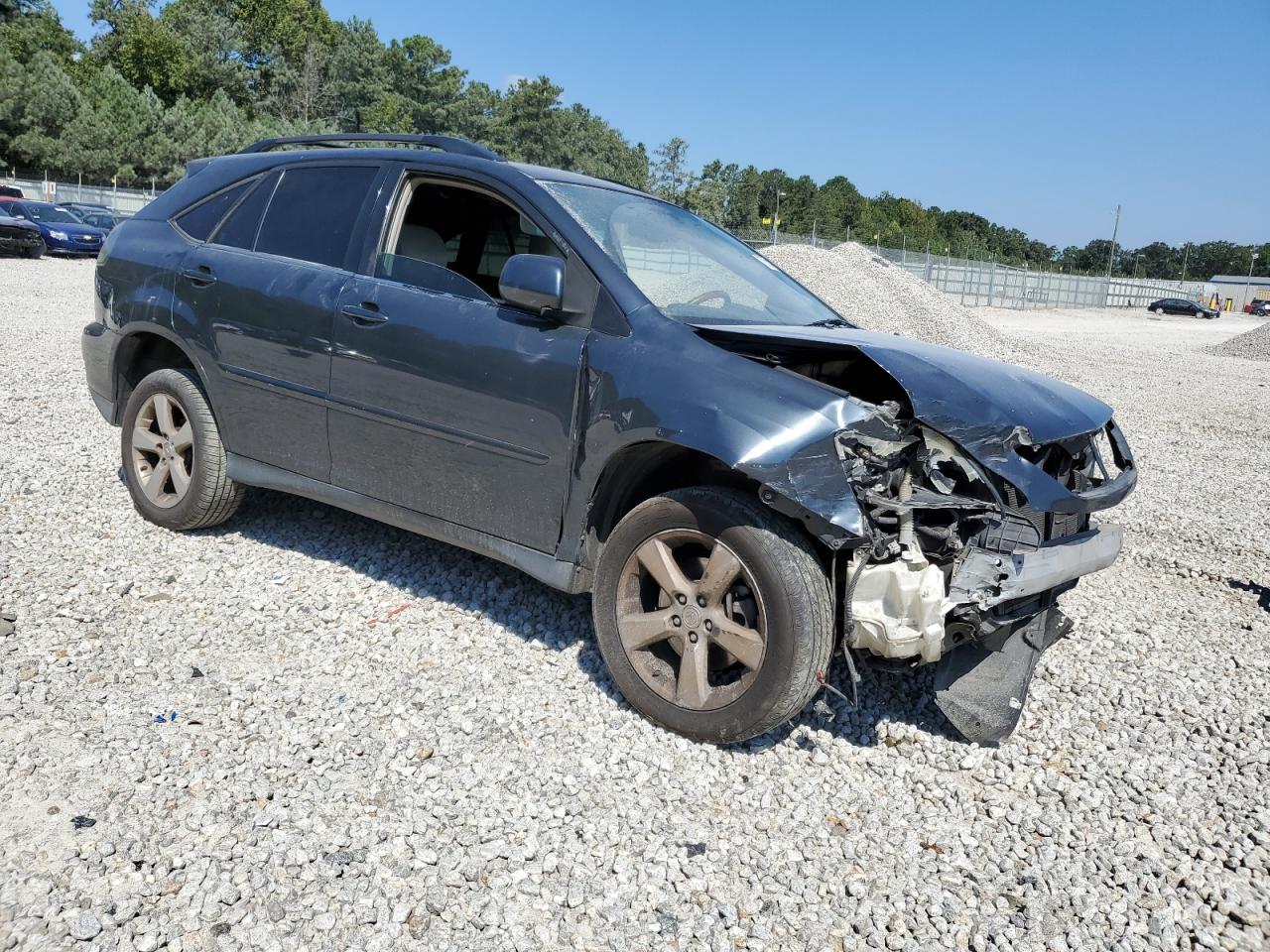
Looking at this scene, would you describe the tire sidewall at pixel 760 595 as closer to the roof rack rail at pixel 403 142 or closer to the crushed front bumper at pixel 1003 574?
the crushed front bumper at pixel 1003 574

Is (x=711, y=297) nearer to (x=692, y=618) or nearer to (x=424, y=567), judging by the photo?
(x=692, y=618)

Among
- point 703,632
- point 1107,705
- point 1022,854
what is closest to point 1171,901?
point 1022,854

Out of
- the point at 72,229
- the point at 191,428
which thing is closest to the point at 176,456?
the point at 191,428

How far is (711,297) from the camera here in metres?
4.15

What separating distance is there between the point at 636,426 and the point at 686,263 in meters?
1.15

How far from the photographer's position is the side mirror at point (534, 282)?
3598mm

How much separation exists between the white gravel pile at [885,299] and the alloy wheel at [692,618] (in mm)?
13697

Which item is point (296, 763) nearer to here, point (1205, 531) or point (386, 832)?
point (386, 832)

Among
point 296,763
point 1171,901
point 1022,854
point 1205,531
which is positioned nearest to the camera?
point 1171,901

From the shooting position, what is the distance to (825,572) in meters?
3.34

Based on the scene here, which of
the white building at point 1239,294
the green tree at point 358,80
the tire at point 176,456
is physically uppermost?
the green tree at point 358,80

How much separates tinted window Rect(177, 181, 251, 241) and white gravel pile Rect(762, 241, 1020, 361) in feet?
41.5

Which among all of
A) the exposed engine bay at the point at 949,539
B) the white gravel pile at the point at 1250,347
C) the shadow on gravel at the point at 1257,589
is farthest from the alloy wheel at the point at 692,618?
the white gravel pile at the point at 1250,347

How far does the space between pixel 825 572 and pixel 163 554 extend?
3.39 metres
